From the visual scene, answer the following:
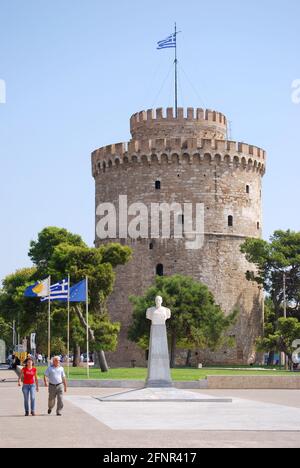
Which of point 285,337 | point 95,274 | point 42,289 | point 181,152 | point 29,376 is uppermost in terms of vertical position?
point 181,152

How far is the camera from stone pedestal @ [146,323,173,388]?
2744 cm

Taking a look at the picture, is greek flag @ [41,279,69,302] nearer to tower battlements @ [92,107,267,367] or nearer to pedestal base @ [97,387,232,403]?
pedestal base @ [97,387,232,403]

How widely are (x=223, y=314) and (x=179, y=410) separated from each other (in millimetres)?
38672

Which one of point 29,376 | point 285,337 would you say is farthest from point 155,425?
point 285,337

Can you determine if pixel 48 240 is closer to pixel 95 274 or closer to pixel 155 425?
pixel 95 274

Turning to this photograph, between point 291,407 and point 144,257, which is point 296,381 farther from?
point 144,257

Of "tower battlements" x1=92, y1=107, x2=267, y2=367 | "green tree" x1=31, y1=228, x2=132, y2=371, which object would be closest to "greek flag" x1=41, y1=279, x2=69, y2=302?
"green tree" x1=31, y1=228, x2=132, y2=371

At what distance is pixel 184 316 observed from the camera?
55562mm

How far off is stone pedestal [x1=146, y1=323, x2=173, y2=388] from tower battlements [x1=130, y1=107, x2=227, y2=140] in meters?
39.0

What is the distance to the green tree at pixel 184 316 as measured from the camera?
183 ft

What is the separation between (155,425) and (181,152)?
4695 cm

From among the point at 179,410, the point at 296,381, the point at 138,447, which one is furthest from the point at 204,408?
the point at 296,381

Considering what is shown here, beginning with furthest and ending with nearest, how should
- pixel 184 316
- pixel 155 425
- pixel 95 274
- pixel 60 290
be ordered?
pixel 184 316, pixel 95 274, pixel 60 290, pixel 155 425

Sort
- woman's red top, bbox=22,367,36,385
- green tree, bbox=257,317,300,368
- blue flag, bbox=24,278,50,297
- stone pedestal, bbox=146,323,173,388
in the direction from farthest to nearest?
green tree, bbox=257,317,300,368 → blue flag, bbox=24,278,50,297 → stone pedestal, bbox=146,323,173,388 → woman's red top, bbox=22,367,36,385
